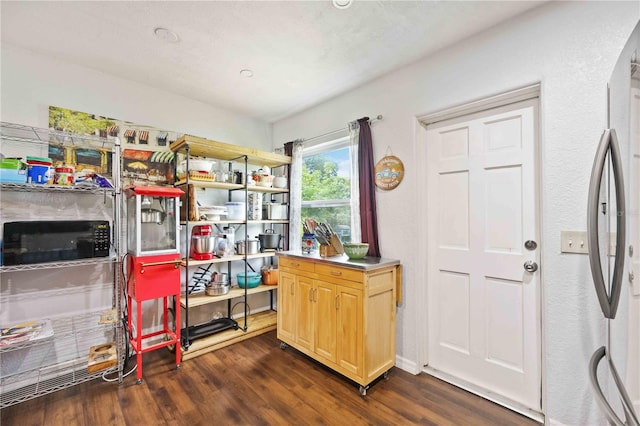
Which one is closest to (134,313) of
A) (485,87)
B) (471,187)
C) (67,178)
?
(67,178)

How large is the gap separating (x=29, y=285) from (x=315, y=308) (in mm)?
2220

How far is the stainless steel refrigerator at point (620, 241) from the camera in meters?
0.84

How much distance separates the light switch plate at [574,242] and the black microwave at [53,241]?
315 centimetres

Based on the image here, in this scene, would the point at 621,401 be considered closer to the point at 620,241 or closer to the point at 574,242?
the point at 620,241

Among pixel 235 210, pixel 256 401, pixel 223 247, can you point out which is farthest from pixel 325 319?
pixel 235 210

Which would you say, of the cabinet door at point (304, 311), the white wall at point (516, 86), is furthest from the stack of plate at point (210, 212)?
the cabinet door at point (304, 311)

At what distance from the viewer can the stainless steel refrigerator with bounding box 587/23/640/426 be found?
84 centimetres

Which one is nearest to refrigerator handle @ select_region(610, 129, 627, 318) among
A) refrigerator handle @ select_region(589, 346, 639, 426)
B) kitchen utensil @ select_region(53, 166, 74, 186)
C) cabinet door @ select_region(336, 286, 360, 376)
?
refrigerator handle @ select_region(589, 346, 639, 426)

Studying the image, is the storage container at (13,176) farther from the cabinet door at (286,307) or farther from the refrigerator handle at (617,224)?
the refrigerator handle at (617,224)

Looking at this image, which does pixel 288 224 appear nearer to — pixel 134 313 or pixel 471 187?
pixel 134 313

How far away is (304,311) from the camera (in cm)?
247

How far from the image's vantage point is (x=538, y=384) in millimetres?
1795

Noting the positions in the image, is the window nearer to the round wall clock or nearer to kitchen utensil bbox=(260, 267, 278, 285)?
the round wall clock

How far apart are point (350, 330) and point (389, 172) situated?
134 centimetres
